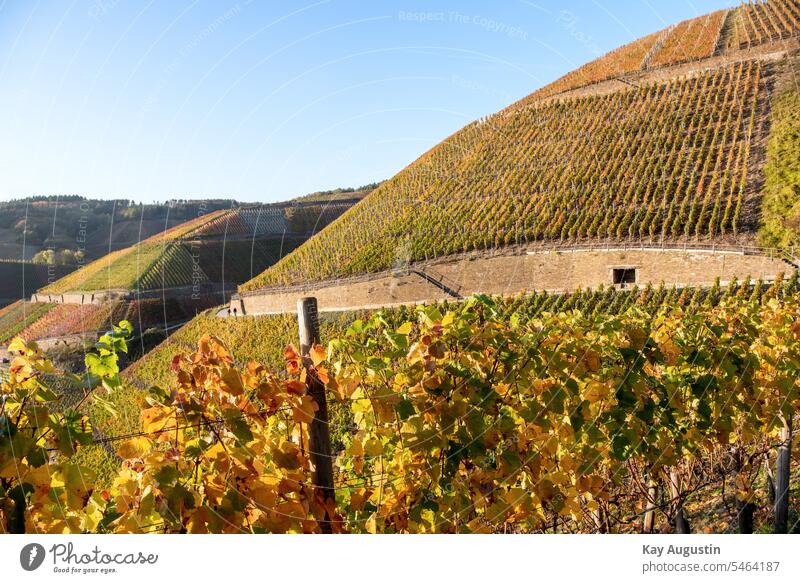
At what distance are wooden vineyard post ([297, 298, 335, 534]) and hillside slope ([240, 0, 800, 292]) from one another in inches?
405

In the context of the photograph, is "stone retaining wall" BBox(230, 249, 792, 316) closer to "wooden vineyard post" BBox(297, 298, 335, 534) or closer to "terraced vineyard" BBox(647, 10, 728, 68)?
"wooden vineyard post" BBox(297, 298, 335, 534)

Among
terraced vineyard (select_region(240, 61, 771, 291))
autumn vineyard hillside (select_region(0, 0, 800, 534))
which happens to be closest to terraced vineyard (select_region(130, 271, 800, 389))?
autumn vineyard hillside (select_region(0, 0, 800, 534))

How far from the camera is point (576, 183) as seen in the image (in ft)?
84.0

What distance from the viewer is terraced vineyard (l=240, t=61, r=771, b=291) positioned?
18797mm

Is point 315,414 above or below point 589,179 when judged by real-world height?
below

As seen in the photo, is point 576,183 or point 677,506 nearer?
point 677,506

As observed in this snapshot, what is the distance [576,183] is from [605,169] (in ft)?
6.70

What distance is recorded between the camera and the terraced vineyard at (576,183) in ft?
61.7

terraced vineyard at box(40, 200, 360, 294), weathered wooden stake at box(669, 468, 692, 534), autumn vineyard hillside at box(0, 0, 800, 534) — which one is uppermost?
terraced vineyard at box(40, 200, 360, 294)

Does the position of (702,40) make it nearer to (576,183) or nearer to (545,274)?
(576,183)

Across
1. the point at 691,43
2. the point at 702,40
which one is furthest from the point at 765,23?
the point at 691,43

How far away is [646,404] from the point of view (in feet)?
13.0

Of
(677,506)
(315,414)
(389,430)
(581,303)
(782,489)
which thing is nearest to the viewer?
(315,414)

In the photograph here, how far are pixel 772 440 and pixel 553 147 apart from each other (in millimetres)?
28359
